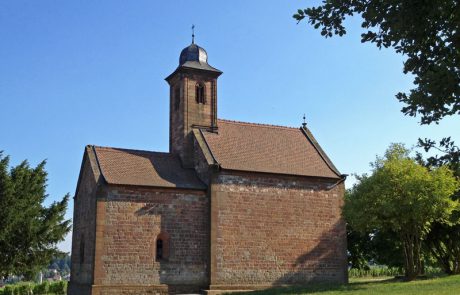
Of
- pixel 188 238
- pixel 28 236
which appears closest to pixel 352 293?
pixel 188 238

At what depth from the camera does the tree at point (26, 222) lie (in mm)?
32969

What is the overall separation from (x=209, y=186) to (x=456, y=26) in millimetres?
19770

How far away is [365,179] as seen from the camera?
27.8 meters

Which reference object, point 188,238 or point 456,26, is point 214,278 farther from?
point 456,26

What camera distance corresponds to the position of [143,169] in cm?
2742

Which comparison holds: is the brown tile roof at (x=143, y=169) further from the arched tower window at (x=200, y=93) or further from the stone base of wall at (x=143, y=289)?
the stone base of wall at (x=143, y=289)

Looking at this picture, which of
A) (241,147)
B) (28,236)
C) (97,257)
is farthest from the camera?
(28,236)

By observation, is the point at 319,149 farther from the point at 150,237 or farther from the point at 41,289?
the point at 41,289

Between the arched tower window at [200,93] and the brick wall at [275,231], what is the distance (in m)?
A: 6.09

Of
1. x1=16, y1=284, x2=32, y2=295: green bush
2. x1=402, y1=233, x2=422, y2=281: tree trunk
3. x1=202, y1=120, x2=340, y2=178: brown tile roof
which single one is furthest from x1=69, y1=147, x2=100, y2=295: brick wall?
x1=16, y1=284, x2=32, y2=295: green bush

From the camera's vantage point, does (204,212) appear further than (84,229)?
No

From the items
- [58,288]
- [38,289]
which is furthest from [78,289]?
[38,289]

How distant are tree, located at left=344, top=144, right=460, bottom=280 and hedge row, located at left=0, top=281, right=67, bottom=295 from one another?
26.9 meters

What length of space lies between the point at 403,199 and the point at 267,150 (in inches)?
322
